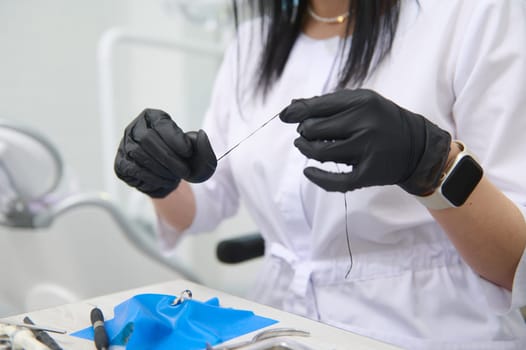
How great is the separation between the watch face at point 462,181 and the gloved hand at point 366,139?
0.01m

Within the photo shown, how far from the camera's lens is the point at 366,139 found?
50 centimetres

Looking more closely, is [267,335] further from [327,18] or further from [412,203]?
[327,18]

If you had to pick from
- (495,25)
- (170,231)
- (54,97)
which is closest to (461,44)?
(495,25)

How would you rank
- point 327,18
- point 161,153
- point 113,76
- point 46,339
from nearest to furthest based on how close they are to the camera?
point 46,339 → point 161,153 → point 327,18 → point 113,76

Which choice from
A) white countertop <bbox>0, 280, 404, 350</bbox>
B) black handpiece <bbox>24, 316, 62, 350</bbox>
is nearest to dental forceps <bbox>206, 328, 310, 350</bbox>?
white countertop <bbox>0, 280, 404, 350</bbox>

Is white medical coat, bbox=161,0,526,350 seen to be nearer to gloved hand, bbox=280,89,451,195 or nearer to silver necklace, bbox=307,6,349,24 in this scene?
silver necklace, bbox=307,6,349,24

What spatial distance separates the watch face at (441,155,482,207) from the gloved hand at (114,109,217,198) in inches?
9.5

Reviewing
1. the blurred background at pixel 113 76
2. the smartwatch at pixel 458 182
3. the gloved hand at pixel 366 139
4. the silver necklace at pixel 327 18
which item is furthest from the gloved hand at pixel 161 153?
the blurred background at pixel 113 76

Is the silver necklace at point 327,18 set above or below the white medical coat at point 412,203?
above

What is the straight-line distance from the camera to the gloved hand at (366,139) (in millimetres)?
499

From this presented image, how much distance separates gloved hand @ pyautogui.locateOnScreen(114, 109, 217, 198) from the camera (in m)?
0.58

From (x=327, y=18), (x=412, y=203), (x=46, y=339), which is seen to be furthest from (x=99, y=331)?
(x=327, y=18)

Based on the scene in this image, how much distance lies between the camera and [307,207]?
2.42 feet

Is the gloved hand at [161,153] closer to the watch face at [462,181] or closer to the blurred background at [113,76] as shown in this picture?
the watch face at [462,181]
